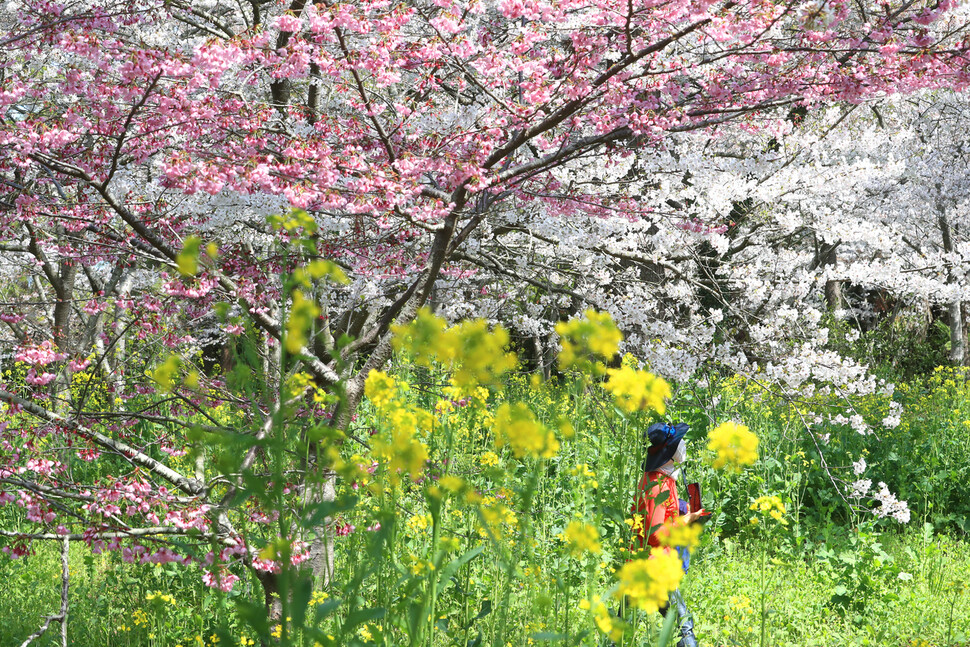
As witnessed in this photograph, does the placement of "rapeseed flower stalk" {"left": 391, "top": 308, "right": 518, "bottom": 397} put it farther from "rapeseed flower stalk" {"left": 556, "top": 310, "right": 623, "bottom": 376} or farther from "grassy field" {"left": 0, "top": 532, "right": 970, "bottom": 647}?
"grassy field" {"left": 0, "top": 532, "right": 970, "bottom": 647}

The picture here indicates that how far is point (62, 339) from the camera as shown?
20.1ft

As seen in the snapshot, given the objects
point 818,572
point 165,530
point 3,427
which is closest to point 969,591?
point 818,572

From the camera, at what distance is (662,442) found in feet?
11.1

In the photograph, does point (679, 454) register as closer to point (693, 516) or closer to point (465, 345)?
point (693, 516)

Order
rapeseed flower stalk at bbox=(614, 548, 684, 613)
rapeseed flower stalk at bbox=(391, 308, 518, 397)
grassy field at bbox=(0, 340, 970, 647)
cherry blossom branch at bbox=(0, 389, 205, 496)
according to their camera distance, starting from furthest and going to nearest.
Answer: cherry blossom branch at bbox=(0, 389, 205, 496) < grassy field at bbox=(0, 340, 970, 647) < rapeseed flower stalk at bbox=(391, 308, 518, 397) < rapeseed flower stalk at bbox=(614, 548, 684, 613)

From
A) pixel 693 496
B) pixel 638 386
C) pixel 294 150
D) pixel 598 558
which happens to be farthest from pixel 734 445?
pixel 294 150

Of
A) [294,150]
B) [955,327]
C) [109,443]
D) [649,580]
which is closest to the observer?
[649,580]

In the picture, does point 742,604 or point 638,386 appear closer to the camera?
point 638,386

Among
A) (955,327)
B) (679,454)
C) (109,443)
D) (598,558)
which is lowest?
(598,558)

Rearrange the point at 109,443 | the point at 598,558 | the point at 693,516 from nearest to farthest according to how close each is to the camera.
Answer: the point at 693,516 → the point at 109,443 → the point at 598,558

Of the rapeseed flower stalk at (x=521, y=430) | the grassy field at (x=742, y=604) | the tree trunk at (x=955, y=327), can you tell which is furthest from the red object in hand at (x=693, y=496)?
the tree trunk at (x=955, y=327)

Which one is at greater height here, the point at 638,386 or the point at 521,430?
the point at 638,386

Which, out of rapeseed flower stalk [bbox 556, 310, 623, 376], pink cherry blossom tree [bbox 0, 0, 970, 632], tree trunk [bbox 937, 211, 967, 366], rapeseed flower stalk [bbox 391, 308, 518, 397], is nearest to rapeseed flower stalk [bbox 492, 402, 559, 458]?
rapeseed flower stalk [bbox 391, 308, 518, 397]

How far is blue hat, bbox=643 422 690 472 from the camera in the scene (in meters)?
3.36
